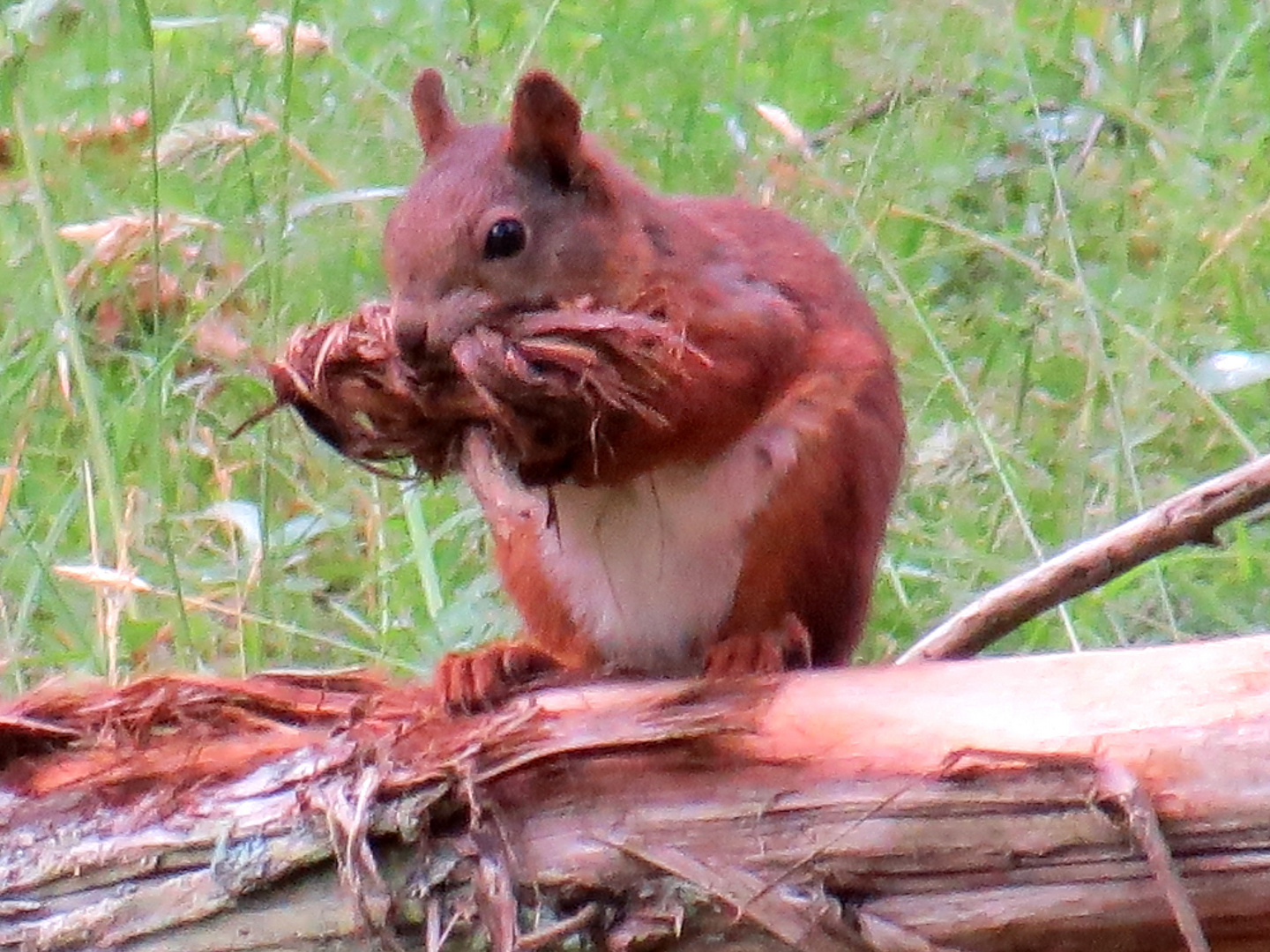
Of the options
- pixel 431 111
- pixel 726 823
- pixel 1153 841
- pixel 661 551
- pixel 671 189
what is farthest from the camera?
pixel 671 189

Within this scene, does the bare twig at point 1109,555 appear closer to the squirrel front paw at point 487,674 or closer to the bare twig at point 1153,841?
the squirrel front paw at point 487,674

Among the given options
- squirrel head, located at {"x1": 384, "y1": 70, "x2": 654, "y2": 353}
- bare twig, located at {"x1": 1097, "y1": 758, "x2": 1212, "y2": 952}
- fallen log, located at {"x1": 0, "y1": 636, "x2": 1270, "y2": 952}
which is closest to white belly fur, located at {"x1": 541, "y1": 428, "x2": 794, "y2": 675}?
squirrel head, located at {"x1": 384, "y1": 70, "x2": 654, "y2": 353}

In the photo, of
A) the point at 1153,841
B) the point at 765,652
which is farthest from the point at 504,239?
the point at 1153,841

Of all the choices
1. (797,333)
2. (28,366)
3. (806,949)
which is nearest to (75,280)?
(28,366)

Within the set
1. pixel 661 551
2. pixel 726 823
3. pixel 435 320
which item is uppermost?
pixel 435 320

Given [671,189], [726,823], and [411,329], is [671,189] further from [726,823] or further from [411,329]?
[726,823]

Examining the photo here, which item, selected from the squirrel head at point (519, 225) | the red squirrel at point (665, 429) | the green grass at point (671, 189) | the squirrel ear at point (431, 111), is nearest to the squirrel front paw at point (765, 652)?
the red squirrel at point (665, 429)
